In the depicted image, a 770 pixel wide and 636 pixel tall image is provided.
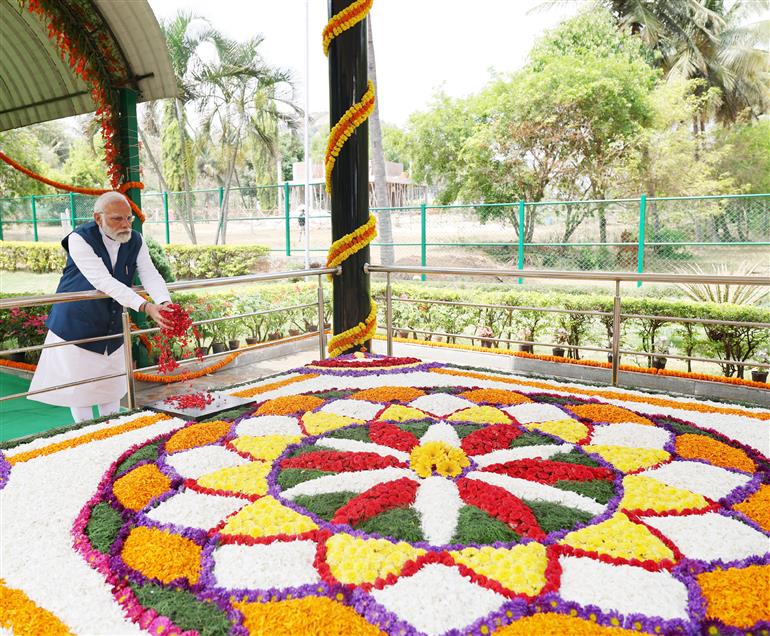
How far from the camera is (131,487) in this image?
2254 millimetres

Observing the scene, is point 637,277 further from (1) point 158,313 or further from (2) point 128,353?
(2) point 128,353

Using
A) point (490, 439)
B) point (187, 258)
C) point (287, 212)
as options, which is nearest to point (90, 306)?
point (490, 439)

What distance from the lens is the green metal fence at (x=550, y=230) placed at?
10.1 m

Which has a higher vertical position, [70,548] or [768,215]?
[768,215]

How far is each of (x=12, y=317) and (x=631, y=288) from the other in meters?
8.53

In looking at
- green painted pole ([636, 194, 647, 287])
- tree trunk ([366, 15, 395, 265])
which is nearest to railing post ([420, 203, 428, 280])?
tree trunk ([366, 15, 395, 265])

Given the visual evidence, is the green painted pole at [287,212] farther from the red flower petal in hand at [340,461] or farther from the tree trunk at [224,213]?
the red flower petal in hand at [340,461]

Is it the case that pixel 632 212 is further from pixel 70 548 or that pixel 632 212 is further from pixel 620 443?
pixel 70 548

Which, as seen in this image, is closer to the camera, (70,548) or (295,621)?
(295,621)

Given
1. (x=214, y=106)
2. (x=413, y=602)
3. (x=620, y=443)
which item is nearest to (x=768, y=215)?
(x=620, y=443)

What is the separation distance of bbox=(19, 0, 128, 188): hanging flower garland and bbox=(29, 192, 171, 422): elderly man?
180 centimetres

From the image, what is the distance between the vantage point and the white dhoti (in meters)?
3.45

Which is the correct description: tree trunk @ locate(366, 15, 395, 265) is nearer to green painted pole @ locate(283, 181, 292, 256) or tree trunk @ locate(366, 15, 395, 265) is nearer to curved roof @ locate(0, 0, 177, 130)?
green painted pole @ locate(283, 181, 292, 256)

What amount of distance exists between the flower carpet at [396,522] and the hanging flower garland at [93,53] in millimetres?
2747
